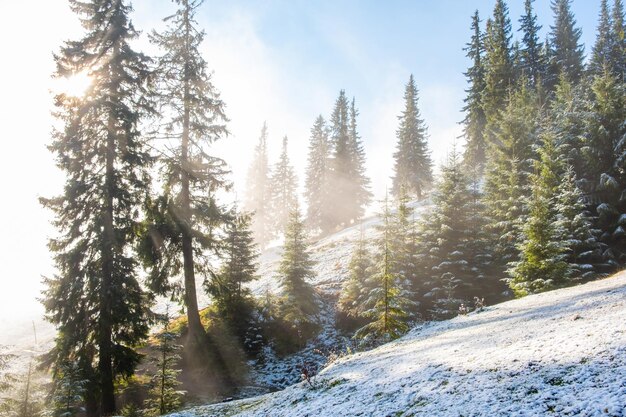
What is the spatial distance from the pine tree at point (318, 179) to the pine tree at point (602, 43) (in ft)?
123

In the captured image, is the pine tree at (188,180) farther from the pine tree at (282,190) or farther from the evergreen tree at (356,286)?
the pine tree at (282,190)

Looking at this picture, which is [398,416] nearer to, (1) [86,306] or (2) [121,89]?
(1) [86,306]

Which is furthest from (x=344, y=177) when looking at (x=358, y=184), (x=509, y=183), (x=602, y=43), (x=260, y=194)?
(x=602, y=43)

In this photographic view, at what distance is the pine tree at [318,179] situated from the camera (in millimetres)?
52688

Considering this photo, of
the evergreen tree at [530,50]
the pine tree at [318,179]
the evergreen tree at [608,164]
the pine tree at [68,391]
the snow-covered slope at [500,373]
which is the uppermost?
the evergreen tree at [530,50]

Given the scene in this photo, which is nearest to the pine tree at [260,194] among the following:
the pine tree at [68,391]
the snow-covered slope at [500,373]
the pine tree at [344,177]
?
the pine tree at [344,177]

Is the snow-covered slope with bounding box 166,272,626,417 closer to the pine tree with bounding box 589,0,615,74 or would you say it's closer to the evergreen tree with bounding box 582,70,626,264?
the evergreen tree with bounding box 582,70,626,264

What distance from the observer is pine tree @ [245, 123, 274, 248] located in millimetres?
61031

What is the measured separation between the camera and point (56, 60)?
15055 millimetres

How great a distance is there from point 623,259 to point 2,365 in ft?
94.6

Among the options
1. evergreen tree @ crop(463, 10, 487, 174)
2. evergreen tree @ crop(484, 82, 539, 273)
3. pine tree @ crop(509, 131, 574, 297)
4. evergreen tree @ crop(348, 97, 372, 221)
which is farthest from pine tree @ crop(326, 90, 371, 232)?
pine tree @ crop(509, 131, 574, 297)

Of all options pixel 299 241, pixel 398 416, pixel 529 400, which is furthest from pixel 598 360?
pixel 299 241

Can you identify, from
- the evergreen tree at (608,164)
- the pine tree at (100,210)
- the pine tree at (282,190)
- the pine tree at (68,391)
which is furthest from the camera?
the pine tree at (282,190)

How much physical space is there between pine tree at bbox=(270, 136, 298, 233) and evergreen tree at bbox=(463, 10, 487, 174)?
28.6 m
